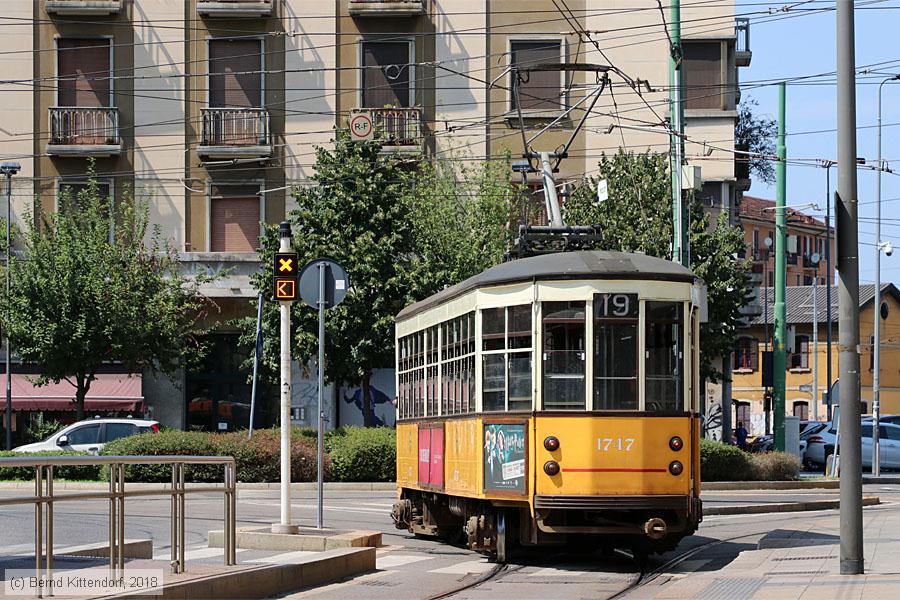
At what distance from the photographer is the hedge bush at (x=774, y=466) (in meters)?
33.4

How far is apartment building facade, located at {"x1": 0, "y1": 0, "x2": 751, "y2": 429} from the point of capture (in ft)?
138

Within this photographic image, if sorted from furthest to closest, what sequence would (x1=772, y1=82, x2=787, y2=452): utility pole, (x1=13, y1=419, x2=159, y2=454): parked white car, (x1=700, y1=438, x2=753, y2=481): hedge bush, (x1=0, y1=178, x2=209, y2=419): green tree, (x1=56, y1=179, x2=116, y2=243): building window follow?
(x1=56, y1=179, x2=116, y2=243): building window, (x1=0, y1=178, x2=209, y2=419): green tree, (x1=772, y1=82, x2=787, y2=452): utility pole, (x1=13, y1=419, x2=159, y2=454): parked white car, (x1=700, y1=438, x2=753, y2=481): hedge bush

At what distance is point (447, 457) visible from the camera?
57.8 feet

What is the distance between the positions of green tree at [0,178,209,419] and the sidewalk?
23369mm

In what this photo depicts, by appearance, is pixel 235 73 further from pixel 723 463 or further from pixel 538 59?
pixel 723 463

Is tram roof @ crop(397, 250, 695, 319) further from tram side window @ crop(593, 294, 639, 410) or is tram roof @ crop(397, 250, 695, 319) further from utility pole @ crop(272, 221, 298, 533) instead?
utility pole @ crop(272, 221, 298, 533)

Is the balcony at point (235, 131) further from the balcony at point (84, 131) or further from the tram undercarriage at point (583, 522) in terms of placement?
the tram undercarriage at point (583, 522)

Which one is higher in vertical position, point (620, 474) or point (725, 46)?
point (725, 46)

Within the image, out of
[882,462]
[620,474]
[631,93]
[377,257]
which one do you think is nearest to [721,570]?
[620,474]

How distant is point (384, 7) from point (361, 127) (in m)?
3.78

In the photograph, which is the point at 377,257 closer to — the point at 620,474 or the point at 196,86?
the point at 196,86

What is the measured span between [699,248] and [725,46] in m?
8.64

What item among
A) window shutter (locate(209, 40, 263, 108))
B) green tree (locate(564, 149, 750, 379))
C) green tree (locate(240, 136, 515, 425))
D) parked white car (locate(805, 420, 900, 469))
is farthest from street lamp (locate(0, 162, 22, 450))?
parked white car (locate(805, 420, 900, 469))

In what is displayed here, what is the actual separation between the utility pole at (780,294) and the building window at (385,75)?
11131 mm
